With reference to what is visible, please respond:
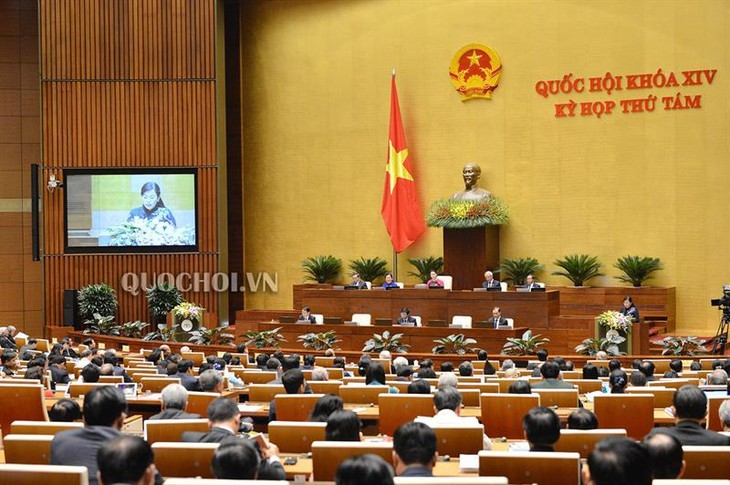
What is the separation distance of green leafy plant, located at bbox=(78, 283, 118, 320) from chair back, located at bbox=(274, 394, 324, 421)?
41.9 ft

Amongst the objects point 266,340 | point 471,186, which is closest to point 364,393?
point 266,340

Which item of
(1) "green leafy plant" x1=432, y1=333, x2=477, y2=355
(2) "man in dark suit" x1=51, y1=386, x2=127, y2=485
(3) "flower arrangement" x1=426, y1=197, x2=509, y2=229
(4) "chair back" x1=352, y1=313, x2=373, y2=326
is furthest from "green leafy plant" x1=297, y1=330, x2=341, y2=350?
(2) "man in dark suit" x1=51, y1=386, x2=127, y2=485

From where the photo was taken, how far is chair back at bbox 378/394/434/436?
6.40 metres

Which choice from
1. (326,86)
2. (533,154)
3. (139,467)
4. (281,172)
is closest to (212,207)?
(281,172)

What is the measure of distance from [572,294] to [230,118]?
8361 mm

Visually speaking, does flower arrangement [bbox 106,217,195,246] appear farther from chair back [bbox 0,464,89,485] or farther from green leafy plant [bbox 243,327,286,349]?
chair back [bbox 0,464,89,485]

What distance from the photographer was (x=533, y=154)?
716 inches

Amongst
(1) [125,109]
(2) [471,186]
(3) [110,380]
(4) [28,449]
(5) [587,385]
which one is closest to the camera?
(4) [28,449]

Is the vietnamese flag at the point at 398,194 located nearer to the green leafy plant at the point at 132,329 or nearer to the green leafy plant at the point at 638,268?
the green leafy plant at the point at 638,268

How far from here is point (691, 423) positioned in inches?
186

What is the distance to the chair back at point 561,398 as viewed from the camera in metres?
7.03

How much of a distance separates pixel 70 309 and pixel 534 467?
633 inches

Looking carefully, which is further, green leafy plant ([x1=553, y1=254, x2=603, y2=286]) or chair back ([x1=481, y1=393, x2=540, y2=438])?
green leafy plant ([x1=553, y1=254, x2=603, y2=286])

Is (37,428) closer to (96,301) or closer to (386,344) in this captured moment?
(386,344)
